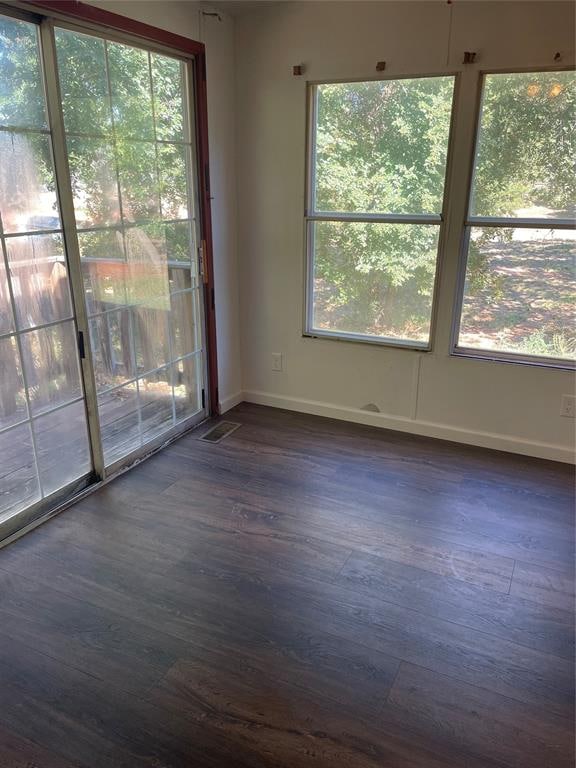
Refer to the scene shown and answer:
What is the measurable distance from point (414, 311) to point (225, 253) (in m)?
1.31

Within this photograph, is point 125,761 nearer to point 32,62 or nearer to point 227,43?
point 32,62

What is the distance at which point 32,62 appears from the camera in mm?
2221

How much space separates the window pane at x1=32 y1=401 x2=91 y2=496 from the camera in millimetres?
2572

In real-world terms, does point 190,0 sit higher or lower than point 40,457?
higher

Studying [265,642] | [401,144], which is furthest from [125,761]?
[401,144]

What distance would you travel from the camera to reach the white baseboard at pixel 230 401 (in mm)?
3862

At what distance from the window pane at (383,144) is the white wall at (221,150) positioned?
597mm

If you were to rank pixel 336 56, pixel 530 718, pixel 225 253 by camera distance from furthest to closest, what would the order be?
pixel 225 253
pixel 336 56
pixel 530 718

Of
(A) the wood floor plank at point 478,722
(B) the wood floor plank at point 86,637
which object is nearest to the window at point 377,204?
(A) the wood floor plank at point 478,722

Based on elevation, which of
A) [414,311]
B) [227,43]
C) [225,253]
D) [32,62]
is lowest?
[414,311]

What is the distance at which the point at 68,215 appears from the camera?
2463mm

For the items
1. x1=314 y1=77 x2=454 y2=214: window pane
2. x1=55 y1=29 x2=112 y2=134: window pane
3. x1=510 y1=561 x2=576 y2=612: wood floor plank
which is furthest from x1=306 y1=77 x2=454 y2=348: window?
x1=510 y1=561 x2=576 y2=612: wood floor plank

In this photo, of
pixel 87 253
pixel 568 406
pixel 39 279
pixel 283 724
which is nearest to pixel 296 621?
pixel 283 724

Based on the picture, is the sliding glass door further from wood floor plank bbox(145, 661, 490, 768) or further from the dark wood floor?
wood floor plank bbox(145, 661, 490, 768)
